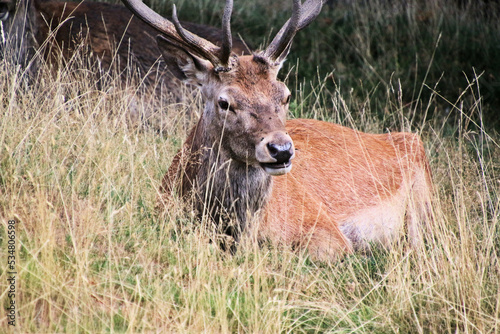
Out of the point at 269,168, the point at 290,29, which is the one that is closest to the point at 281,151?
the point at 269,168

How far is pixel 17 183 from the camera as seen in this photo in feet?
14.0

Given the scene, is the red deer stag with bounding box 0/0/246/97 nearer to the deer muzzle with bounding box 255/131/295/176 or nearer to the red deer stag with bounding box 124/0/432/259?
the red deer stag with bounding box 124/0/432/259

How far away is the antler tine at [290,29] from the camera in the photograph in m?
4.82

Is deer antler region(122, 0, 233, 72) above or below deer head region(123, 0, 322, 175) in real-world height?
above

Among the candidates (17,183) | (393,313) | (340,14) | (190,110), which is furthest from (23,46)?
(340,14)

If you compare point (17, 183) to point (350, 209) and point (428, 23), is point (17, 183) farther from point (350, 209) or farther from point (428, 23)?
point (428, 23)

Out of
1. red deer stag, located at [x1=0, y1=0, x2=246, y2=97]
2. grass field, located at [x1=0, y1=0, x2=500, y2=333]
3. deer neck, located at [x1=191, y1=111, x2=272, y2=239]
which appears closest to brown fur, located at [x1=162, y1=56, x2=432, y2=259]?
deer neck, located at [x1=191, y1=111, x2=272, y2=239]

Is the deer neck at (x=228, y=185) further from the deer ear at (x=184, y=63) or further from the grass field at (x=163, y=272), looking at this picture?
the deer ear at (x=184, y=63)

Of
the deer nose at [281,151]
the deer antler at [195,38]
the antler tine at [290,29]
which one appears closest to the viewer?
the deer nose at [281,151]

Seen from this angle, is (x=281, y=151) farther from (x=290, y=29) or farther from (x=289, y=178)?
(x=289, y=178)

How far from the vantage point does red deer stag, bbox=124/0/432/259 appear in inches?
182

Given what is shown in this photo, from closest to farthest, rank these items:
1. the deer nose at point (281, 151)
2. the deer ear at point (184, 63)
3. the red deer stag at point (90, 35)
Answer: the deer nose at point (281, 151), the deer ear at point (184, 63), the red deer stag at point (90, 35)

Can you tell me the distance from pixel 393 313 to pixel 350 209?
2.03 meters

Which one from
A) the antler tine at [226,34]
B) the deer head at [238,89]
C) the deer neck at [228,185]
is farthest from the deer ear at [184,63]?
the deer neck at [228,185]
